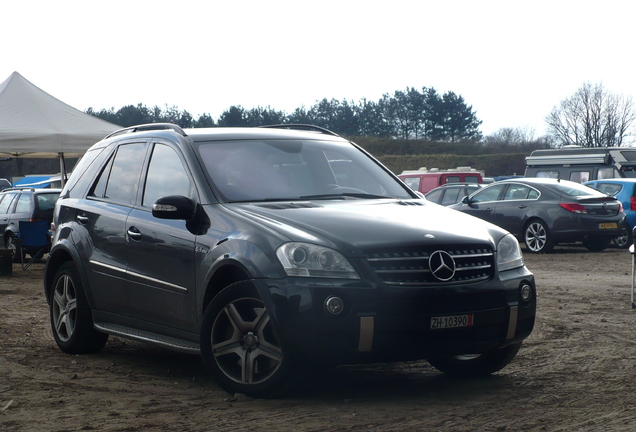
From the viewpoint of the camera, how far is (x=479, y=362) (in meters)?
5.90

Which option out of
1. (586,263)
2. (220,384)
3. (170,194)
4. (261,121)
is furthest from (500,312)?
(261,121)

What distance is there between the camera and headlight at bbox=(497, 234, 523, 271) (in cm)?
537

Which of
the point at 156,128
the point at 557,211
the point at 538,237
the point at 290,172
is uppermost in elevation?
the point at 156,128

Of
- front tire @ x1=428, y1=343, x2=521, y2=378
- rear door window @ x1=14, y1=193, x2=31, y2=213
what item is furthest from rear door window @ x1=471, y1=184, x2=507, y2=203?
front tire @ x1=428, y1=343, x2=521, y2=378

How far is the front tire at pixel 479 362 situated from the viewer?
5824mm

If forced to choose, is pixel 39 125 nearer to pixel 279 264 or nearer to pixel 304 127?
pixel 304 127

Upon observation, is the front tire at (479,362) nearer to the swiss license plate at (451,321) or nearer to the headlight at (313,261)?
the swiss license plate at (451,321)

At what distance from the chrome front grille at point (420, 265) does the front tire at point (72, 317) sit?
115 inches

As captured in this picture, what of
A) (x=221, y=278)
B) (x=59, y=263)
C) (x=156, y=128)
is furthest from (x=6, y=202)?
(x=221, y=278)

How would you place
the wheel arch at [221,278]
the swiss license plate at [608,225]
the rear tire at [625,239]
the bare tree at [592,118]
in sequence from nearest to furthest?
1. the wheel arch at [221,278]
2. the swiss license plate at [608,225]
3. the rear tire at [625,239]
4. the bare tree at [592,118]

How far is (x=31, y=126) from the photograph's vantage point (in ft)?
55.1

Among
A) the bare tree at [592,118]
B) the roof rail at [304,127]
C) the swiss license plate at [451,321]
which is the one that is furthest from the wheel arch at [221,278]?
the bare tree at [592,118]

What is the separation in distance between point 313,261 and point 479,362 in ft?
5.48

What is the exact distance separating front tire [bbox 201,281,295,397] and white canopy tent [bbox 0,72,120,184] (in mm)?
12135
